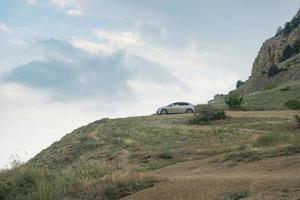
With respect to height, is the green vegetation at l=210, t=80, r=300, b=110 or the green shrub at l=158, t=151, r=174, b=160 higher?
the green vegetation at l=210, t=80, r=300, b=110

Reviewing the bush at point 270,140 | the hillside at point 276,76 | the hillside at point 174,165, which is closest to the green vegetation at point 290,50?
the hillside at point 276,76

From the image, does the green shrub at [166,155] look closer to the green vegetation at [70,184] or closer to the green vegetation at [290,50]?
the green vegetation at [70,184]

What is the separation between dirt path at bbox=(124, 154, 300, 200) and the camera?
14852 mm

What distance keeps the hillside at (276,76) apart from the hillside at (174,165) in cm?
1738

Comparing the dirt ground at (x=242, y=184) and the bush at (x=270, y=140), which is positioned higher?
the bush at (x=270, y=140)

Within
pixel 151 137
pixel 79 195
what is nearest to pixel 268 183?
pixel 79 195

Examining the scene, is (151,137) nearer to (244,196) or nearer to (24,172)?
(24,172)

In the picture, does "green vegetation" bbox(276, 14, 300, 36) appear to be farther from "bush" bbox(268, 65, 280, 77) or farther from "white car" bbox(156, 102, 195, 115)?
"white car" bbox(156, 102, 195, 115)

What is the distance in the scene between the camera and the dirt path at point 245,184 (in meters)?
14.9

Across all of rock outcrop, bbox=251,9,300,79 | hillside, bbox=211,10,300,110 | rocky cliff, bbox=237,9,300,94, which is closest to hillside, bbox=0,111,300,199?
hillside, bbox=211,10,300,110

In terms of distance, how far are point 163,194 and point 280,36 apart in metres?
125

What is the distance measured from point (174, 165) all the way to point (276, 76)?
7631 cm

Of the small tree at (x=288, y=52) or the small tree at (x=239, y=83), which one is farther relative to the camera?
the small tree at (x=239, y=83)

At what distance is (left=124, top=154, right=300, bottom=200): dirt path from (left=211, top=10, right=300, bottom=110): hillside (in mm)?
39329
